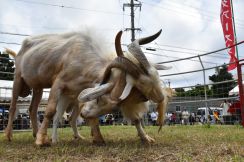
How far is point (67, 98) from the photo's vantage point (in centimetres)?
561

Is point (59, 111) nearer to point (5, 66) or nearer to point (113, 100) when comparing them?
point (113, 100)

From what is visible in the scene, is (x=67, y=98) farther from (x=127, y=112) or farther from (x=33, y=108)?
(x=33, y=108)

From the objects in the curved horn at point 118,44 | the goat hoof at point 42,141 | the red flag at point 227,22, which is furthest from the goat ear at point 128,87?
the red flag at point 227,22

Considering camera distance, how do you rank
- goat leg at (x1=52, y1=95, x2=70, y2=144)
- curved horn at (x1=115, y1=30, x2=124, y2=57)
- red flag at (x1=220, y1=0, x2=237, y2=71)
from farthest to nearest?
red flag at (x1=220, y1=0, x2=237, y2=71) < goat leg at (x1=52, y1=95, x2=70, y2=144) < curved horn at (x1=115, y1=30, x2=124, y2=57)

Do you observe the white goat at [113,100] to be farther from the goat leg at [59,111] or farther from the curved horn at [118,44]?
the goat leg at [59,111]

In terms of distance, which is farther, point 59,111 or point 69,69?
point 59,111

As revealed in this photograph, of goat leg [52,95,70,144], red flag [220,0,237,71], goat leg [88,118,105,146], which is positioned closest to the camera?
goat leg [88,118,105,146]

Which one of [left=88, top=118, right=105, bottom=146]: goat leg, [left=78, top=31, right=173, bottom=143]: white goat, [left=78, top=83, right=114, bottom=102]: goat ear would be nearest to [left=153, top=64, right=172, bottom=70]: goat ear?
[left=78, top=31, right=173, bottom=143]: white goat

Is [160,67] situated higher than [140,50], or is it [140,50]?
[140,50]

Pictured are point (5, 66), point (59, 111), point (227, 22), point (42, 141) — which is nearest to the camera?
point (42, 141)

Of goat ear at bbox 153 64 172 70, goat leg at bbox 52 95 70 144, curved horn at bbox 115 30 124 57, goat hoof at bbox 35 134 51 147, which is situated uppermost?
curved horn at bbox 115 30 124 57

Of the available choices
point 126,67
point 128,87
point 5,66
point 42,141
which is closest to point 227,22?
point 5,66

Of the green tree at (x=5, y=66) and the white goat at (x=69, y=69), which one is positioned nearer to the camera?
the white goat at (x=69, y=69)

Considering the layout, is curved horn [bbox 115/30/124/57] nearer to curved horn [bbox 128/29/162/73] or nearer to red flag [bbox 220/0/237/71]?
curved horn [bbox 128/29/162/73]
